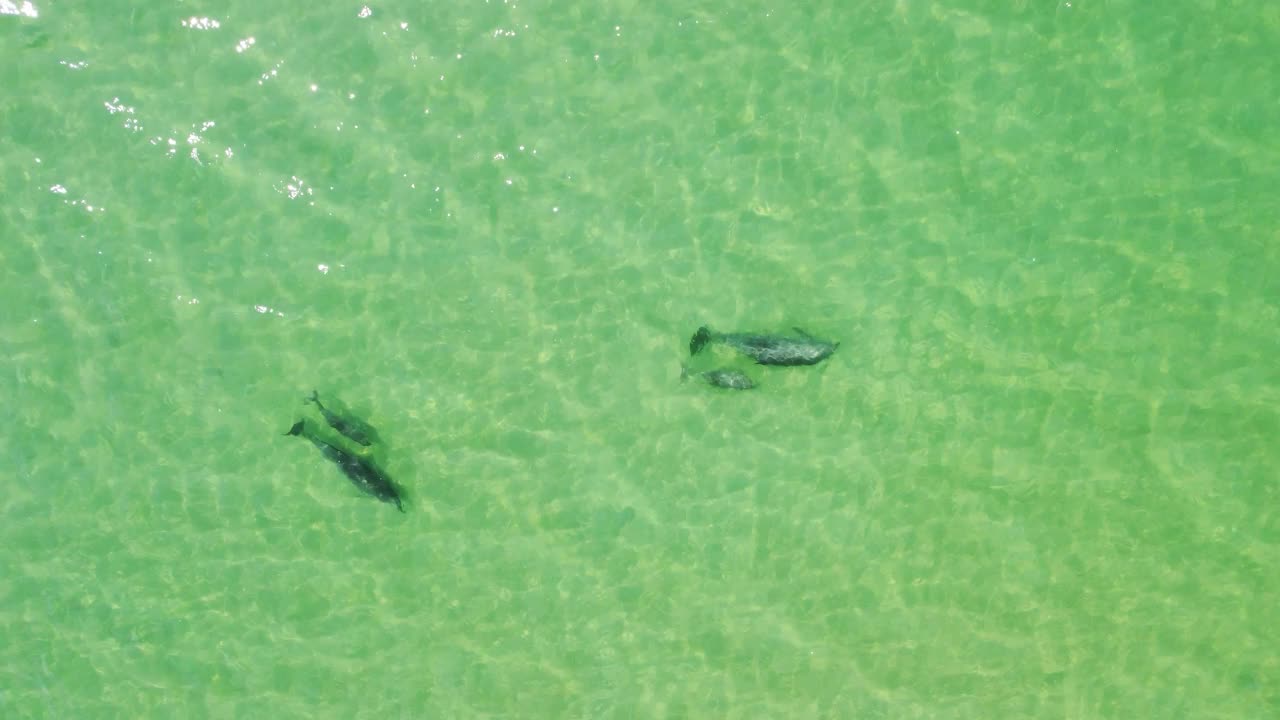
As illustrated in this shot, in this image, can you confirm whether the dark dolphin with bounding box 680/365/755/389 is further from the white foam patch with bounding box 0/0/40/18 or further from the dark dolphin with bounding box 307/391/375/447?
the white foam patch with bounding box 0/0/40/18

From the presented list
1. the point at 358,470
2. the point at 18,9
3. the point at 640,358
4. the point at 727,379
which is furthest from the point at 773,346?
the point at 18,9

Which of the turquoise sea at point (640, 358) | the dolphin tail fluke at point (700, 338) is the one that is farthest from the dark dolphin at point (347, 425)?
the dolphin tail fluke at point (700, 338)

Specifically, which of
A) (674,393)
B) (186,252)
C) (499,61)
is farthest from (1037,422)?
(186,252)

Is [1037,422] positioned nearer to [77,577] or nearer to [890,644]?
[890,644]

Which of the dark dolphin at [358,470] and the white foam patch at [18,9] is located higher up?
the white foam patch at [18,9]

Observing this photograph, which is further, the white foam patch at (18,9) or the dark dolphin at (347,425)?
the dark dolphin at (347,425)

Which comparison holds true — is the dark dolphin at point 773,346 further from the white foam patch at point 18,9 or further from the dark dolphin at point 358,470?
the white foam patch at point 18,9


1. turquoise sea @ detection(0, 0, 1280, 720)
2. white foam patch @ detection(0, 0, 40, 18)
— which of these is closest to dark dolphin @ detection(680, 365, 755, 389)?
turquoise sea @ detection(0, 0, 1280, 720)
